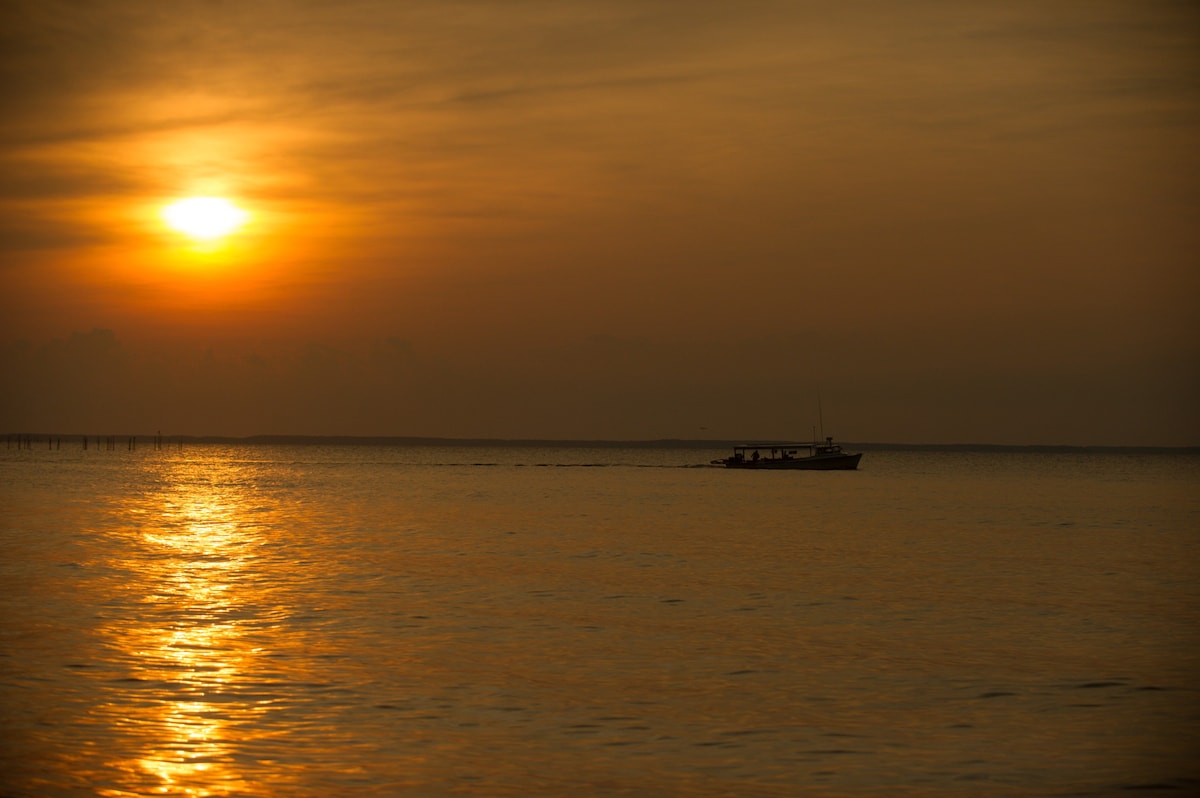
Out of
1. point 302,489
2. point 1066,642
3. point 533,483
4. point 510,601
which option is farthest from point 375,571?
point 533,483

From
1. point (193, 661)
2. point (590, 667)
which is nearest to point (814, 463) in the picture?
point (590, 667)

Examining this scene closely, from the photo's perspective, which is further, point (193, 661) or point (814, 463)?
point (814, 463)

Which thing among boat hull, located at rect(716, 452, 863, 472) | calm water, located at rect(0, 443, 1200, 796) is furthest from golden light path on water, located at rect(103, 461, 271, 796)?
boat hull, located at rect(716, 452, 863, 472)

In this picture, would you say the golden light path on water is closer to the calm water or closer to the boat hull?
the calm water

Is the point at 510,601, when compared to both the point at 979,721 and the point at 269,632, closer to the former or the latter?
the point at 269,632

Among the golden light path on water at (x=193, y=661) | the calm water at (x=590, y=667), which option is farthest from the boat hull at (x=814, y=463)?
the golden light path on water at (x=193, y=661)

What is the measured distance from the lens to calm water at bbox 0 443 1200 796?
1648 centimetres

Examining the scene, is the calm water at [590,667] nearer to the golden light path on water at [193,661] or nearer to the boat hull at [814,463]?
the golden light path on water at [193,661]

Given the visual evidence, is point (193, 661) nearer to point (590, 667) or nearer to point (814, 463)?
point (590, 667)

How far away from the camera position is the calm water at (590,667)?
16.5 metres

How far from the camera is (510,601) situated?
33.7 m

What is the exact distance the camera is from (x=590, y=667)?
77.8 ft

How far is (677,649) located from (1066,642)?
9.35 meters

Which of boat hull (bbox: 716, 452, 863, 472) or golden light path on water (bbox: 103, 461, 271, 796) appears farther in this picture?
boat hull (bbox: 716, 452, 863, 472)
